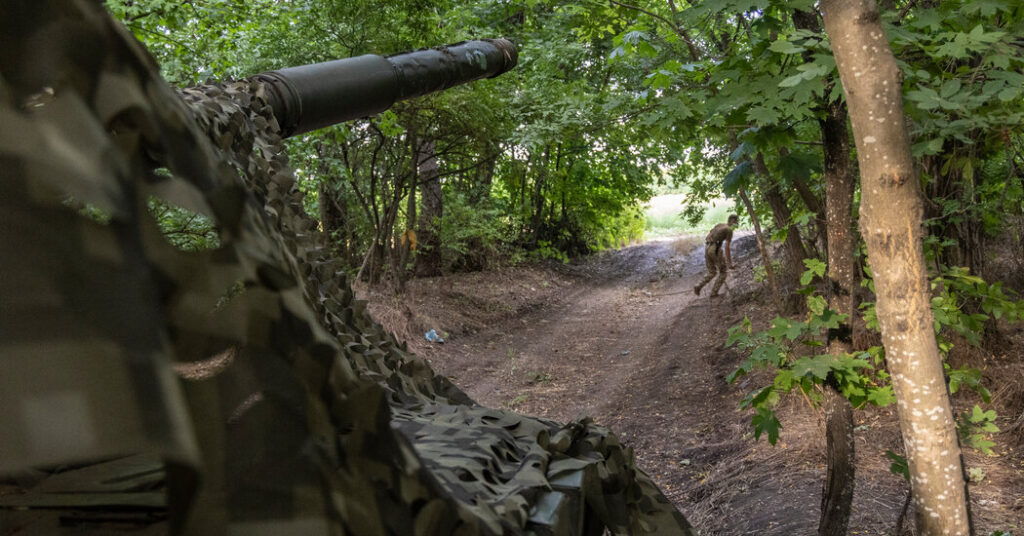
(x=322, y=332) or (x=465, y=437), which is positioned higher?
(x=322, y=332)

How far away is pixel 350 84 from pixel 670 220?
29862 millimetres

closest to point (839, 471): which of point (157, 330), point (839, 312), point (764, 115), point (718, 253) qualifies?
point (839, 312)

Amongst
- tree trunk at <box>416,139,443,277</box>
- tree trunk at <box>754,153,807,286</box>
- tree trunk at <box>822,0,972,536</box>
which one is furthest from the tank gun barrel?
tree trunk at <box>416,139,443,277</box>

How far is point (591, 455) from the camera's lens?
4.86 feet

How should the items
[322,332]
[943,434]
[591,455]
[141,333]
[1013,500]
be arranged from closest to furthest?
1. [141,333]
2. [322,332]
3. [591,455]
4. [943,434]
5. [1013,500]

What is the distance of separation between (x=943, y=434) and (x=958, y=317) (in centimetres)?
109

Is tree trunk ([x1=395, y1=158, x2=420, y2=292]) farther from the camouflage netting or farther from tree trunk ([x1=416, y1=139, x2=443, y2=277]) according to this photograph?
the camouflage netting

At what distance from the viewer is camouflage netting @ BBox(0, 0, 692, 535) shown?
0.50m

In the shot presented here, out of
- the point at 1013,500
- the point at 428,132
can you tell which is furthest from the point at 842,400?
the point at 428,132

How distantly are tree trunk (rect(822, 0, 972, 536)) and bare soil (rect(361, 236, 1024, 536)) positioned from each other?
1.85 metres

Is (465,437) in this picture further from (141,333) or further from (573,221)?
(573,221)

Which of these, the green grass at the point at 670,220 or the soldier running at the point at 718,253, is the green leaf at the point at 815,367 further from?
the green grass at the point at 670,220

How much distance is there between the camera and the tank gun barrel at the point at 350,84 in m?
2.74

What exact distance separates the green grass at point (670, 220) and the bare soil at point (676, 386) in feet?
40.0
